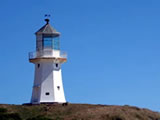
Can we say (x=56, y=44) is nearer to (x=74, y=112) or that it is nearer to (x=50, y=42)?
(x=50, y=42)

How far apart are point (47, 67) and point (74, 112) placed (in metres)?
6.91

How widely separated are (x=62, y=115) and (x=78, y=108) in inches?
89.1

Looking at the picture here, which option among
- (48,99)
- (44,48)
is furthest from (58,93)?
(44,48)

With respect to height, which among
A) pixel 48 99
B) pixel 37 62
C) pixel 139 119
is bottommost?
pixel 139 119

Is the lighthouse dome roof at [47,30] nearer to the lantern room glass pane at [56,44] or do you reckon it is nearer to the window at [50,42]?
the window at [50,42]

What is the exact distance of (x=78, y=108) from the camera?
4834 centimetres

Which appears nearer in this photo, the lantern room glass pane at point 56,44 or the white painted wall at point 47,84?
the white painted wall at point 47,84

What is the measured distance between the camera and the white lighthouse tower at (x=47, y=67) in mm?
51594

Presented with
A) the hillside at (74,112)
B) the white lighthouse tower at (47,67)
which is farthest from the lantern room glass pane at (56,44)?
the hillside at (74,112)

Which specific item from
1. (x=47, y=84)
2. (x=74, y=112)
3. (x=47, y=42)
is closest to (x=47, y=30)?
(x=47, y=42)

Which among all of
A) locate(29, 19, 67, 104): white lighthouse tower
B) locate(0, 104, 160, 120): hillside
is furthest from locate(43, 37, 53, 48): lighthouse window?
locate(0, 104, 160, 120): hillside

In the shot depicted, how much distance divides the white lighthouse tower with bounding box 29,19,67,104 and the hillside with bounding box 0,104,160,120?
94.1 inches

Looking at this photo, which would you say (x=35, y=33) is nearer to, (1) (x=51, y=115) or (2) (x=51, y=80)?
(2) (x=51, y=80)

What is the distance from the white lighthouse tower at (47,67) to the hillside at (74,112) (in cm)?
239
